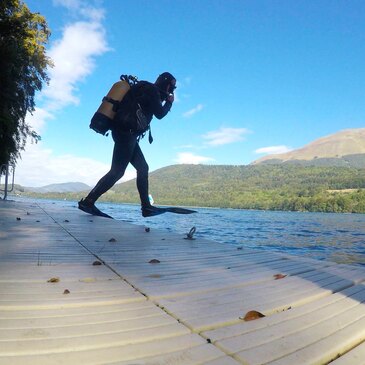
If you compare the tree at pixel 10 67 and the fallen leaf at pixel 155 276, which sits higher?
the tree at pixel 10 67

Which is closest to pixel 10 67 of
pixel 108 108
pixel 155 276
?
pixel 108 108

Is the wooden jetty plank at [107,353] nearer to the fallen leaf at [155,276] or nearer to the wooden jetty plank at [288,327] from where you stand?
the wooden jetty plank at [288,327]

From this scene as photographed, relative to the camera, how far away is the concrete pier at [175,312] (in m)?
1.14

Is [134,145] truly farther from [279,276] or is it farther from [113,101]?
[279,276]

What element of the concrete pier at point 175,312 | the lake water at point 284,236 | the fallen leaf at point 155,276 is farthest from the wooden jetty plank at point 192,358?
the lake water at point 284,236

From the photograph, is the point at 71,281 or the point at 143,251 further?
the point at 143,251

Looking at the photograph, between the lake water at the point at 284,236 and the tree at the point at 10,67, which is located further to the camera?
the tree at the point at 10,67

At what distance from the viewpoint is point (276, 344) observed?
1232 millimetres

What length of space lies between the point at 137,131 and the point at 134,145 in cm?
36

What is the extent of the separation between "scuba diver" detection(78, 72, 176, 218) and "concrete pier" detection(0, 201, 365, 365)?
3573mm

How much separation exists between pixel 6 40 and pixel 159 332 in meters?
13.9

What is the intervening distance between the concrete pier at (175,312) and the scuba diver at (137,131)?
357 cm

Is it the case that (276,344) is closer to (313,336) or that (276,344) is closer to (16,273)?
(313,336)

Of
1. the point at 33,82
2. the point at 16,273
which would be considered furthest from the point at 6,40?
the point at 16,273
